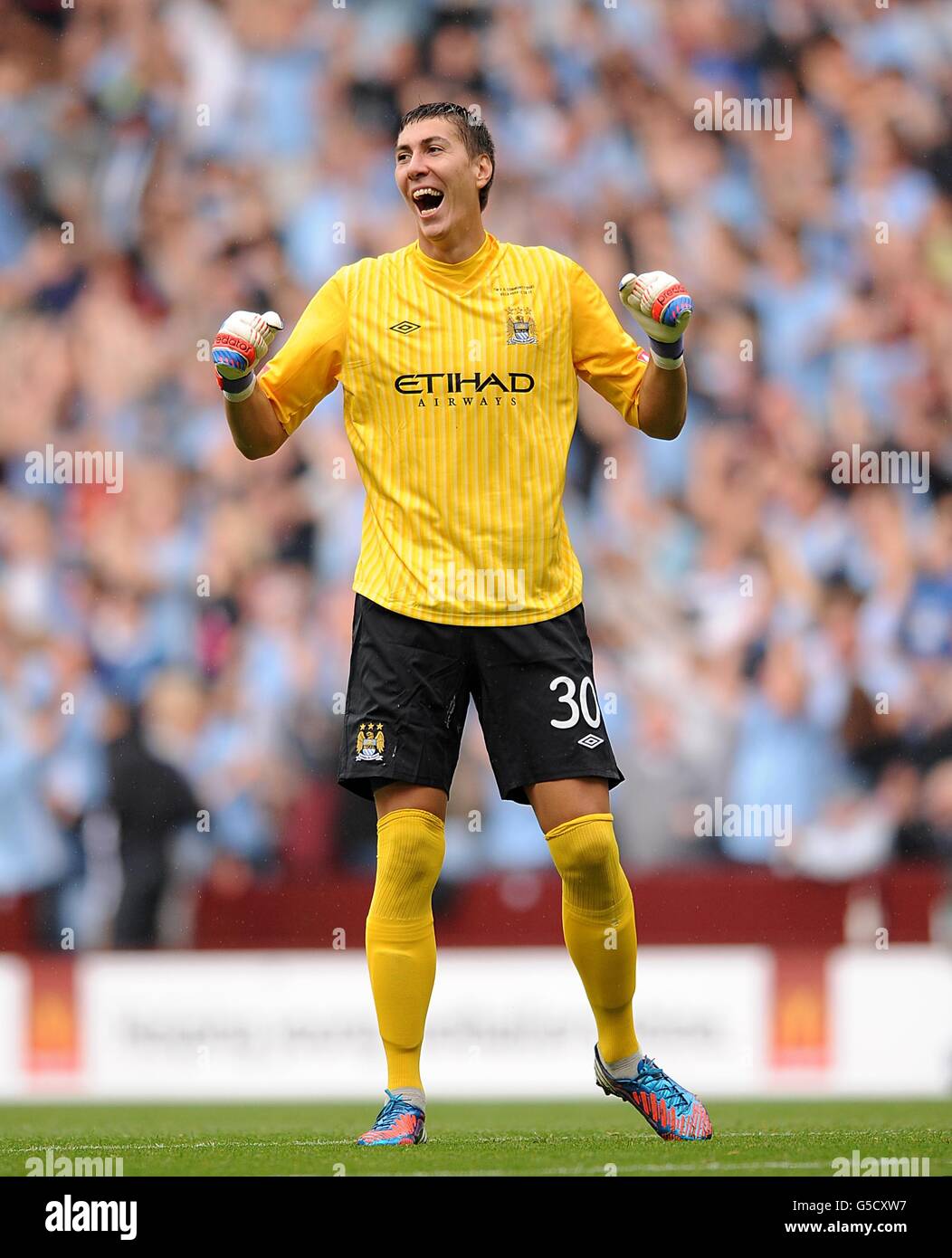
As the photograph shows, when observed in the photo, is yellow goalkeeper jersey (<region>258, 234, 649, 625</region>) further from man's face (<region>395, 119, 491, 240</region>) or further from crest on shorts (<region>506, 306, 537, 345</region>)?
man's face (<region>395, 119, 491, 240</region>)

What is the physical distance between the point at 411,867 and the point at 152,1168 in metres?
0.97

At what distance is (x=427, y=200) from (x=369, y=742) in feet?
4.51

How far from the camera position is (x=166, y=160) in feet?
39.4

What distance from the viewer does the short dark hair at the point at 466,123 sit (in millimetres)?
5020

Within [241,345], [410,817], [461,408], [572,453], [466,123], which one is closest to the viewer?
[241,345]

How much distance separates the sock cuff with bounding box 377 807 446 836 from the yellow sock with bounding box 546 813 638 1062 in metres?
0.29

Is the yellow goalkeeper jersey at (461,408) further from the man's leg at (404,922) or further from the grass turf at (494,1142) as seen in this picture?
the grass turf at (494,1142)

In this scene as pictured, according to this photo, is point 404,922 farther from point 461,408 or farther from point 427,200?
point 427,200

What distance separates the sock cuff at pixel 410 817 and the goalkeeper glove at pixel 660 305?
128 centimetres

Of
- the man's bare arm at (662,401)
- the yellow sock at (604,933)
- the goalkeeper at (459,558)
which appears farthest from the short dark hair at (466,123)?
the yellow sock at (604,933)

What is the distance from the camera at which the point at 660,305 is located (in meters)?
4.76

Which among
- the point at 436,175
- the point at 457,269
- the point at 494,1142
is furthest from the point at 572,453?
the point at 494,1142

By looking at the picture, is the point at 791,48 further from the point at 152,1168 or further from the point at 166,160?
the point at 152,1168

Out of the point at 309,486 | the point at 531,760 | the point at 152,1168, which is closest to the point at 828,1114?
the point at 531,760
